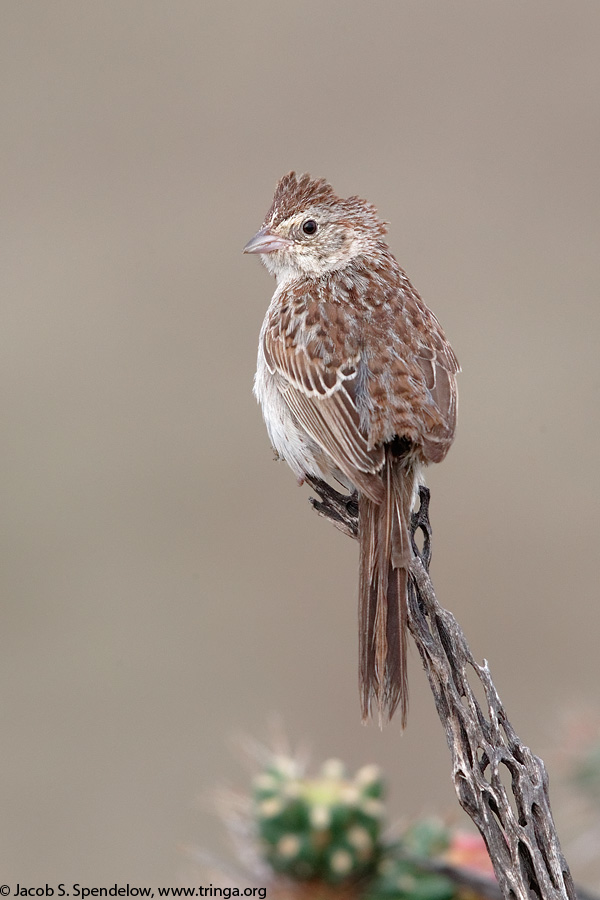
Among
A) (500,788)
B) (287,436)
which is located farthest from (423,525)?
(500,788)

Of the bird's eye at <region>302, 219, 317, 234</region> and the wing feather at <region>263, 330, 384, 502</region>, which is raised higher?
the bird's eye at <region>302, 219, 317, 234</region>

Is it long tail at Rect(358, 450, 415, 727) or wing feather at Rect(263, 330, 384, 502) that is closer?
long tail at Rect(358, 450, 415, 727)

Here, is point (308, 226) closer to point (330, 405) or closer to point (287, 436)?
point (287, 436)

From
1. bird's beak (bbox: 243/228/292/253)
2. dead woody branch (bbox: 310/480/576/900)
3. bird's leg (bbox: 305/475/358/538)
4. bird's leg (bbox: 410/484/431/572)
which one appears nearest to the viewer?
dead woody branch (bbox: 310/480/576/900)

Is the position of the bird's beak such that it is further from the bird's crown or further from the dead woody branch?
the dead woody branch

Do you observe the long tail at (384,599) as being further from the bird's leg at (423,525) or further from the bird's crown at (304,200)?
the bird's crown at (304,200)

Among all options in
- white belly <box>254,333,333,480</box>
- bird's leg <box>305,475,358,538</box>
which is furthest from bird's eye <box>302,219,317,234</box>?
bird's leg <box>305,475,358,538</box>

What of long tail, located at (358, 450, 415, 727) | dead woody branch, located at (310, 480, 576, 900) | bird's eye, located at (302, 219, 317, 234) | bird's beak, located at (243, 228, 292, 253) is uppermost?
bird's eye, located at (302, 219, 317, 234)

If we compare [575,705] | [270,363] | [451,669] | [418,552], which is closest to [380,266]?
[270,363]
